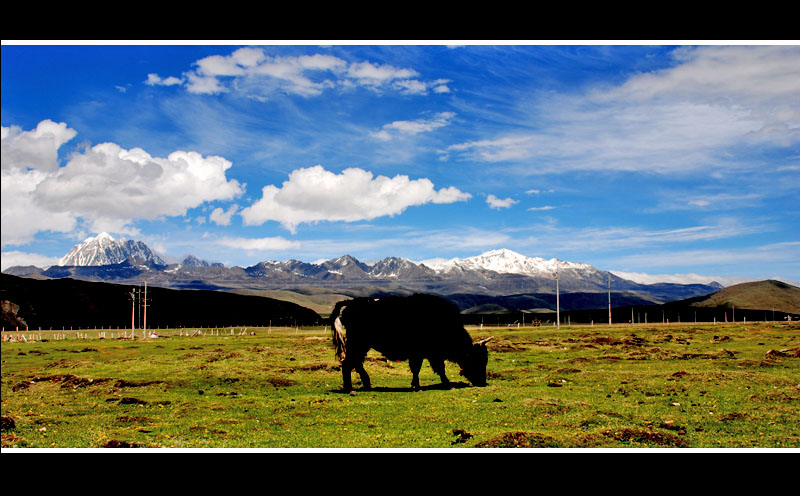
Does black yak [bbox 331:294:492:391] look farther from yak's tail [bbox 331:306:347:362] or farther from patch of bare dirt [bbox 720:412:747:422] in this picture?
patch of bare dirt [bbox 720:412:747:422]

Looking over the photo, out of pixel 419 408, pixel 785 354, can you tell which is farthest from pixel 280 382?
pixel 785 354

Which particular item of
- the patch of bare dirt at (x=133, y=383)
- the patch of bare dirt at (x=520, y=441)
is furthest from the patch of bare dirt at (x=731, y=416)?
the patch of bare dirt at (x=133, y=383)

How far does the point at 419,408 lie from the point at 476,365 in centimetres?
731

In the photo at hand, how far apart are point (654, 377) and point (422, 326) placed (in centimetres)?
1273

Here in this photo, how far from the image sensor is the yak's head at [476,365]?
2758cm

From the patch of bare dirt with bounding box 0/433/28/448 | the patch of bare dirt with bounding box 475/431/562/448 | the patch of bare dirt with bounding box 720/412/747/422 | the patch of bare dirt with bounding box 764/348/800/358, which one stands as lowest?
the patch of bare dirt with bounding box 764/348/800/358

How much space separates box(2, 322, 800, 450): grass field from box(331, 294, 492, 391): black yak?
1.23 m

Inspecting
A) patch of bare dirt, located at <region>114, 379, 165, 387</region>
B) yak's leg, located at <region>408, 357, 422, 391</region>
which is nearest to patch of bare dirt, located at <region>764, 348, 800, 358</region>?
yak's leg, located at <region>408, 357, 422, 391</region>

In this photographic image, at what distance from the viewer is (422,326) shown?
26.8m

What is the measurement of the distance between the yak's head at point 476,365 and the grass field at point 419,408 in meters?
0.56

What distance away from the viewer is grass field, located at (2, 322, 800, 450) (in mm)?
15758
